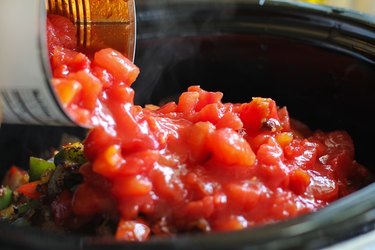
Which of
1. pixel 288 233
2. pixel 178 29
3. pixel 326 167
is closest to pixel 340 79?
pixel 326 167

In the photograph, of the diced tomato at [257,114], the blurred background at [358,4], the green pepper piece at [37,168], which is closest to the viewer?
the diced tomato at [257,114]

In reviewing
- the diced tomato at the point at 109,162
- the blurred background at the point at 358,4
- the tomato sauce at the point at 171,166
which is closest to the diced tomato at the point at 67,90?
the tomato sauce at the point at 171,166

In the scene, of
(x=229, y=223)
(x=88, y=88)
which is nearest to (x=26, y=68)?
(x=88, y=88)

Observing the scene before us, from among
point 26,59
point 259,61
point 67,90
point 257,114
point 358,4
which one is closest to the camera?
point 26,59

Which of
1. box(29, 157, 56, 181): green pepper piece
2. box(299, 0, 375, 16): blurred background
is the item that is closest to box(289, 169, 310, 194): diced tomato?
box(29, 157, 56, 181): green pepper piece

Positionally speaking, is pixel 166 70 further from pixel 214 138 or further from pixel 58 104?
pixel 58 104

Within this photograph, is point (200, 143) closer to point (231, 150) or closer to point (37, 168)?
point (231, 150)

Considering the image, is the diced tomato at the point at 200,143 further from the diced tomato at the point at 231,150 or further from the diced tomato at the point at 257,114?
the diced tomato at the point at 257,114
